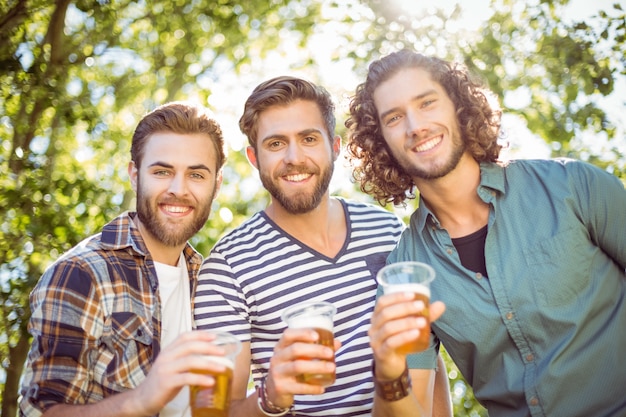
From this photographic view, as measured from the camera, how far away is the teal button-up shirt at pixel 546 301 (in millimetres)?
3174

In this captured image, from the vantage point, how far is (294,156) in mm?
4125

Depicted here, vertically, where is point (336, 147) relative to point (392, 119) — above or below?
above

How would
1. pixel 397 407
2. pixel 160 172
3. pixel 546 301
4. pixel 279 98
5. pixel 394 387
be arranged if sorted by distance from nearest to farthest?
pixel 394 387 → pixel 397 407 → pixel 546 301 → pixel 160 172 → pixel 279 98

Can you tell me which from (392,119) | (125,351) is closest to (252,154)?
(392,119)

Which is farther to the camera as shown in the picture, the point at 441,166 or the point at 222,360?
the point at 441,166

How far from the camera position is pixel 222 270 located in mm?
4039

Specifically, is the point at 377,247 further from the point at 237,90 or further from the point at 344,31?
the point at 237,90

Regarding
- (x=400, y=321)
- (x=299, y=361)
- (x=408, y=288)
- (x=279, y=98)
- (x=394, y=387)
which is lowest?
(x=394, y=387)

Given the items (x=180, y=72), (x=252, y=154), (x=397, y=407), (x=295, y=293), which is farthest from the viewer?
(x=180, y=72)

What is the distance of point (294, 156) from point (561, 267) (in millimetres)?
1791

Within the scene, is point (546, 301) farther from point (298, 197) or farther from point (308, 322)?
point (298, 197)

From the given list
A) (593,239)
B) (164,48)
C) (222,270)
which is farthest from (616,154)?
(164,48)

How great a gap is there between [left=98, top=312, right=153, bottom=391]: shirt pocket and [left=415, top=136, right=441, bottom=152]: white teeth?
A: 75.2 inches

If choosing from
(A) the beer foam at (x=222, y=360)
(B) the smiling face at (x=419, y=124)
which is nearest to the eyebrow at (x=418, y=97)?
(B) the smiling face at (x=419, y=124)
